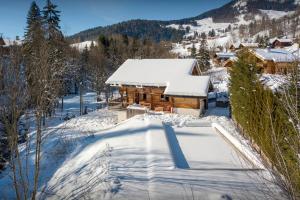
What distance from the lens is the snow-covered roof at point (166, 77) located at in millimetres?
26656

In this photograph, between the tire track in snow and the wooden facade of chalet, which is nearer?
the tire track in snow

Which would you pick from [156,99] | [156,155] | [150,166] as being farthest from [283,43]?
[150,166]

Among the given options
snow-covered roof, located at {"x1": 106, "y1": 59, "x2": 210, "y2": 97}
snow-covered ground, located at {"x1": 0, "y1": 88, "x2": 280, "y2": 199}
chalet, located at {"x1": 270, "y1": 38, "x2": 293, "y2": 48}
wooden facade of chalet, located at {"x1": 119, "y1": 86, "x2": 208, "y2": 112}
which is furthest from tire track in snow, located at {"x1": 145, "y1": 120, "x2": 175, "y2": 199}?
chalet, located at {"x1": 270, "y1": 38, "x2": 293, "y2": 48}

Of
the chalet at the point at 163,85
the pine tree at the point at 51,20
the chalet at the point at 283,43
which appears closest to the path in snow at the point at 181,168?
the chalet at the point at 163,85

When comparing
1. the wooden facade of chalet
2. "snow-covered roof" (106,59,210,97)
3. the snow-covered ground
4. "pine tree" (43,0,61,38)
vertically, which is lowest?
the snow-covered ground

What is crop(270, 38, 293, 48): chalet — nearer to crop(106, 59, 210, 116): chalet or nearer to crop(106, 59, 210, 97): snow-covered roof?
crop(106, 59, 210, 116): chalet

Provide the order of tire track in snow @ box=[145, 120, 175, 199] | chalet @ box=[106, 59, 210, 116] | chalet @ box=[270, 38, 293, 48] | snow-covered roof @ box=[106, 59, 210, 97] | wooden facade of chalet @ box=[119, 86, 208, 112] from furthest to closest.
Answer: chalet @ box=[270, 38, 293, 48] → wooden facade of chalet @ box=[119, 86, 208, 112] → chalet @ box=[106, 59, 210, 116] → snow-covered roof @ box=[106, 59, 210, 97] → tire track in snow @ box=[145, 120, 175, 199]

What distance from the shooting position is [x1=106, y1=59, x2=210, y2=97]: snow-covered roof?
2666cm

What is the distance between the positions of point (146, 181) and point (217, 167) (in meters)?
3.99

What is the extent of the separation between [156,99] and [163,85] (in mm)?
2136

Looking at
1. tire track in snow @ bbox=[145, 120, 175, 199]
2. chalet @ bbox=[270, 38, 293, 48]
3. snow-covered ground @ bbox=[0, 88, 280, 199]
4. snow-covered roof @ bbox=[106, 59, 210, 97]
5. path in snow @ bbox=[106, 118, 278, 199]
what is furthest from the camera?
chalet @ bbox=[270, 38, 293, 48]

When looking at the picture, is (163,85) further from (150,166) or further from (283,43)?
(283,43)

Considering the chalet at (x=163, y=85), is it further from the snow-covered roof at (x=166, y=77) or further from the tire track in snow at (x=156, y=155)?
the tire track in snow at (x=156, y=155)

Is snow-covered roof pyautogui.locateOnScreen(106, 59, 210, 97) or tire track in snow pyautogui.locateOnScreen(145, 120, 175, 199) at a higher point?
snow-covered roof pyautogui.locateOnScreen(106, 59, 210, 97)
